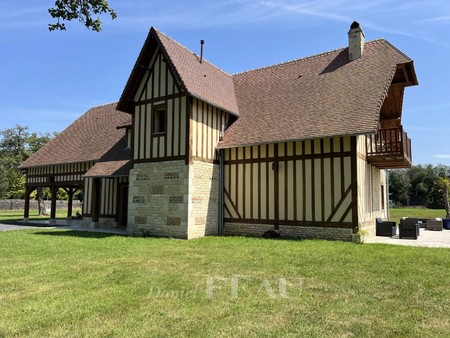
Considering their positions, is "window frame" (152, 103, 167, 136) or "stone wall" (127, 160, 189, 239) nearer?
"stone wall" (127, 160, 189, 239)

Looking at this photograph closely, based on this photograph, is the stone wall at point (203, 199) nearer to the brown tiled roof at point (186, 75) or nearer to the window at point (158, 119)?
the window at point (158, 119)

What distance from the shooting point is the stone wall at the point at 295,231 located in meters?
10.9

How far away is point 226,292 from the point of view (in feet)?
16.9

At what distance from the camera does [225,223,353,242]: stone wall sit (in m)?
10.9

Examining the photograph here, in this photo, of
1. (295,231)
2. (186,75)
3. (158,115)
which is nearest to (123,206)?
(158,115)

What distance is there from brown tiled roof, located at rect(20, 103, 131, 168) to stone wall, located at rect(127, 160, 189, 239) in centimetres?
496

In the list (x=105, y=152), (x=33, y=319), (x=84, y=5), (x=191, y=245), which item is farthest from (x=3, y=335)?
(x=105, y=152)

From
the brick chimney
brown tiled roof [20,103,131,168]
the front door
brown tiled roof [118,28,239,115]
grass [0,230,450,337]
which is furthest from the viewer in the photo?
brown tiled roof [20,103,131,168]

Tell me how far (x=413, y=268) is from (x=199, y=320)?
16.0 ft

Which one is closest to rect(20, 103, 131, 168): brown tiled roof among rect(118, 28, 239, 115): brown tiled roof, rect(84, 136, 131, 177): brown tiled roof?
rect(84, 136, 131, 177): brown tiled roof

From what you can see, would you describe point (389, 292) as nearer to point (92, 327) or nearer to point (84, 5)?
point (92, 327)

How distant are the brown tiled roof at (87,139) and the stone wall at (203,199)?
7.01 meters

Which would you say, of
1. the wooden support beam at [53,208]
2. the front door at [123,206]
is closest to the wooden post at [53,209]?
the wooden support beam at [53,208]

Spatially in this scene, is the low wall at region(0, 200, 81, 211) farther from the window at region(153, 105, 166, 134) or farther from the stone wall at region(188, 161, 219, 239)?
the stone wall at region(188, 161, 219, 239)
